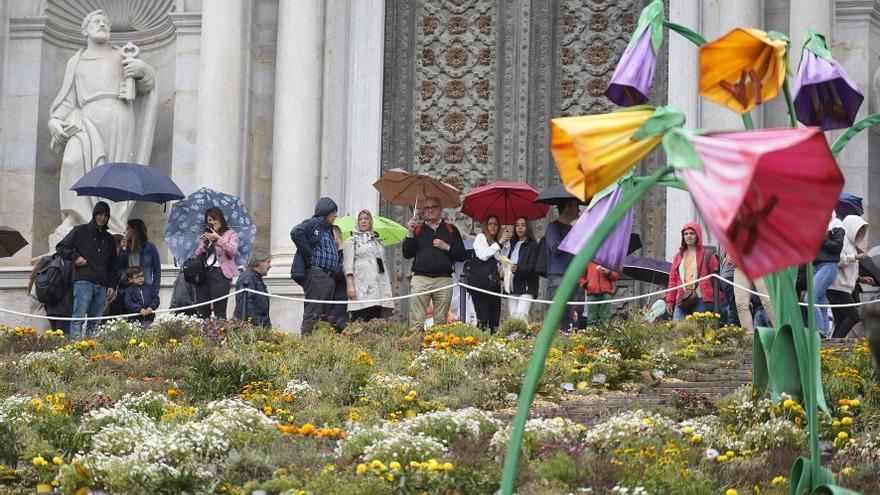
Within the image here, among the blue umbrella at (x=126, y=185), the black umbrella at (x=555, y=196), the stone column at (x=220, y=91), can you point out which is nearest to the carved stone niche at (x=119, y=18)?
the stone column at (x=220, y=91)

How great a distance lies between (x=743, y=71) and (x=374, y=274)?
9363 millimetres

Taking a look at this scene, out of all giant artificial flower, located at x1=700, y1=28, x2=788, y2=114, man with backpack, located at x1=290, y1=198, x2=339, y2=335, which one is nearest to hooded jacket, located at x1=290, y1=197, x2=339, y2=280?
man with backpack, located at x1=290, y1=198, x2=339, y2=335

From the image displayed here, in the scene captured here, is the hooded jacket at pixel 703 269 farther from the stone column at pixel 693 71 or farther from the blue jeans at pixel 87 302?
the blue jeans at pixel 87 302

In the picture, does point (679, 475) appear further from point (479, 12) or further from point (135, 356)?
point (479, 12)

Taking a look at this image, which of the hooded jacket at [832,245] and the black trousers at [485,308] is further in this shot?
the black trousers at [485,308]

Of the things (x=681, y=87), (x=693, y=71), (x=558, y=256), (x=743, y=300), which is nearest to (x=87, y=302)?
(x=558, y=256)

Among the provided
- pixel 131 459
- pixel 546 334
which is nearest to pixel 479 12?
pixel 131 459

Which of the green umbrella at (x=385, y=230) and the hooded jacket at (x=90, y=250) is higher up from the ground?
the green umbrella at (x=385, y=230)

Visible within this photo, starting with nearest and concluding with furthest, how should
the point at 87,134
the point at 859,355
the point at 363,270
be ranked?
1. the point at 859,355
2. the point at 363,270
3. the point at 87,134

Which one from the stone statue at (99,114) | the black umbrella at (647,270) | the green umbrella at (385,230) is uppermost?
the stone statue at (99,114)

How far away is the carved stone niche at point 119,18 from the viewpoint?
83.0 feet

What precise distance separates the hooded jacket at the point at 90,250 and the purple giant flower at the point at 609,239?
9.25 meters

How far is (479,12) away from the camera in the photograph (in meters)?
25.2

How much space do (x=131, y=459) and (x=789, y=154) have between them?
562 centimetres
